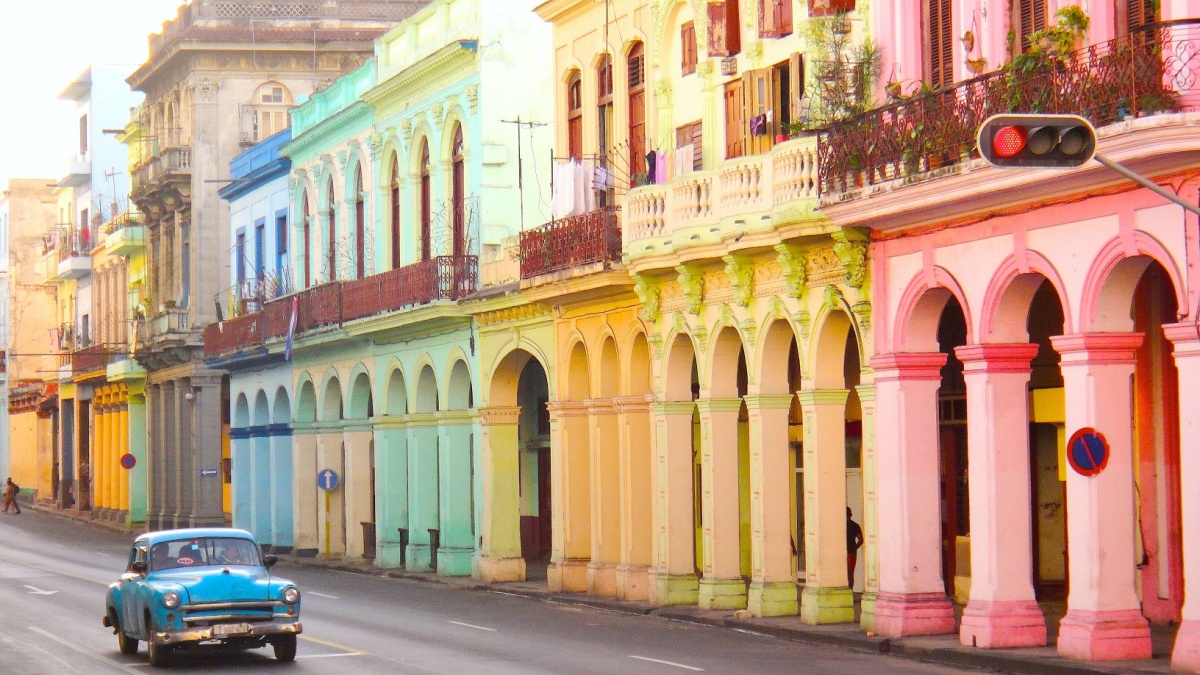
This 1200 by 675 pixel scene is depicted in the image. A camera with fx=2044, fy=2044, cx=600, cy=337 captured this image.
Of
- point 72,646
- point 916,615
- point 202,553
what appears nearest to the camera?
point 202,553

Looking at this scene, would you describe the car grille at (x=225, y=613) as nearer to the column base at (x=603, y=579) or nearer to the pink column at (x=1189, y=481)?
the pink column at (x=1189, y=481)

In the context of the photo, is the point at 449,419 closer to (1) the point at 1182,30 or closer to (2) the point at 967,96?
(2) the point at 967,96

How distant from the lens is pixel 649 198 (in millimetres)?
28391

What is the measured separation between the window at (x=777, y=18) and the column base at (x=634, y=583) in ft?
27.4

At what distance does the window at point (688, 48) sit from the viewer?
28.8 metres

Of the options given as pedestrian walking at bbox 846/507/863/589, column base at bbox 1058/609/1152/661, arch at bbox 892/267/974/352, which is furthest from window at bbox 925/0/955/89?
pedestrian walking at bbox 846/507/863/589

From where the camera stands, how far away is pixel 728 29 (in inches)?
1085

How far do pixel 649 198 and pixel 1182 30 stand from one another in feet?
38.6

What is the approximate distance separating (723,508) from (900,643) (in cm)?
629

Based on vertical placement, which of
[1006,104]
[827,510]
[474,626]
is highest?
[1006,104]

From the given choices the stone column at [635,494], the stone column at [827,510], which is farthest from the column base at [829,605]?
the stone column at [635,494]

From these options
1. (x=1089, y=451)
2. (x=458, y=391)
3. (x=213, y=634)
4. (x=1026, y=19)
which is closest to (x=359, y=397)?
(x=458, y=391)

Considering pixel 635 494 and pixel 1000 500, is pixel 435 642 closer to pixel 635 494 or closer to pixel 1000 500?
pixel 1000 500

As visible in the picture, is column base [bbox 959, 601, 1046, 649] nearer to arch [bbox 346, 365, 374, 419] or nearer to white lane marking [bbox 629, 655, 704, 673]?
white lane marking [bbox 629, 655, 704, 673]
